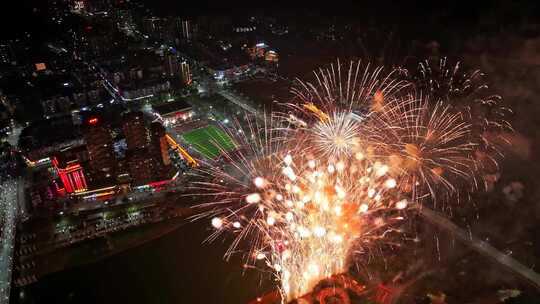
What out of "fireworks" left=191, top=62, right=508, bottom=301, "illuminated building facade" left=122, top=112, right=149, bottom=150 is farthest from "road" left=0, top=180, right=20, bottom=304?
"fireworks" left=191, top=62, right=508, bottom=301

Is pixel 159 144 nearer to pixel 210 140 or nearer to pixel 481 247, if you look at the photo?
pixel 210 140

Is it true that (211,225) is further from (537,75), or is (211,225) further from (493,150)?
(537,75)

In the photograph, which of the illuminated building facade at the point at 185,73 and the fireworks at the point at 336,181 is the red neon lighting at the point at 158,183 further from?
the illuminated building facade at the point at 185,73

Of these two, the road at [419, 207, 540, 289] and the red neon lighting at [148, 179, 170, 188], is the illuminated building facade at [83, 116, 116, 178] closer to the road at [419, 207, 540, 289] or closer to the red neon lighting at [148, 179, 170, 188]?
the red neon lighting at [148, 179, 170, 188]

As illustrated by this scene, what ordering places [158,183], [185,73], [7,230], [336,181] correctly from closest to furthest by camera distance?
[336,181] < [7,230] < [158,183] < [185,73]

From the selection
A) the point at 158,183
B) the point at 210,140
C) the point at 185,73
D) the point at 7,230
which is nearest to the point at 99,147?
the point at 158,183

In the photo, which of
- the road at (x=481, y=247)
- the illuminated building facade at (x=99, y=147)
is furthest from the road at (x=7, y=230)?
the road at (x=481, y=247)

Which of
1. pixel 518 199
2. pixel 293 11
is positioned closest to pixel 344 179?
pixel 518 199
